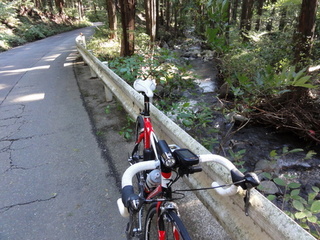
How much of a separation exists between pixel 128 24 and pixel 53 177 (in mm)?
7302

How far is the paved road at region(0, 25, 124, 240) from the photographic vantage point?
2662 mm

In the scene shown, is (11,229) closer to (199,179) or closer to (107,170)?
(107,170)

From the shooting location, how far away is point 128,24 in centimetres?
918

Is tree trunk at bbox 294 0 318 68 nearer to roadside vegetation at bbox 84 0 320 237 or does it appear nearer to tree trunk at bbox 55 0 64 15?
roadside vegetation at bbox 84 0 320 237

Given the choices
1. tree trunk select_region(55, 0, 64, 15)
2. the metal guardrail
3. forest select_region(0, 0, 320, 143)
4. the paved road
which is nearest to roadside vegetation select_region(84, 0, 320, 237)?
forest select_region(0, 0, 320, 143)

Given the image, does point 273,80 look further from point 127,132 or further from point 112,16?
point 112,16

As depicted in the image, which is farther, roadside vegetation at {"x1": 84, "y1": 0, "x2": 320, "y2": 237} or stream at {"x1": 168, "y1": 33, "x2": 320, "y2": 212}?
stream at {"x1": 168, "y1": 33, "x2": 320, "y2": 212}

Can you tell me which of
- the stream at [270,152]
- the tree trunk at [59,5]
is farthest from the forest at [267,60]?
the tree trunk at [59,5]

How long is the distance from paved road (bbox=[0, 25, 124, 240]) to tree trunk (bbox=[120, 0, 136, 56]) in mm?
4094

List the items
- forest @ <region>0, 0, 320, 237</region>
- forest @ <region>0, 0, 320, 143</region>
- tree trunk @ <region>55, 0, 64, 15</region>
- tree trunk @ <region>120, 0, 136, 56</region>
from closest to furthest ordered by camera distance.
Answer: forest @ <region>0, 0, 320, 237</region> → forest @ <region>0, 0, 320, 143</region> → tree trunk @ <region>120, 0, 136, 56</region> → tree trunk @ <region>55, 0, 64, 15</region>

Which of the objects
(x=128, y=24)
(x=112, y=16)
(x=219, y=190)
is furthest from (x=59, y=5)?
(x=219, y=190)

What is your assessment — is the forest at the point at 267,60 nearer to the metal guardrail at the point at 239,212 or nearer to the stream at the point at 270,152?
the stream at the point at 270,152

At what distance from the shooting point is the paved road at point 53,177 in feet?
8.73

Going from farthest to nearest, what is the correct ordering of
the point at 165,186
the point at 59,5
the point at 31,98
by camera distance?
the point at 59,5 → the point at 31,98 → the point at 165,186
